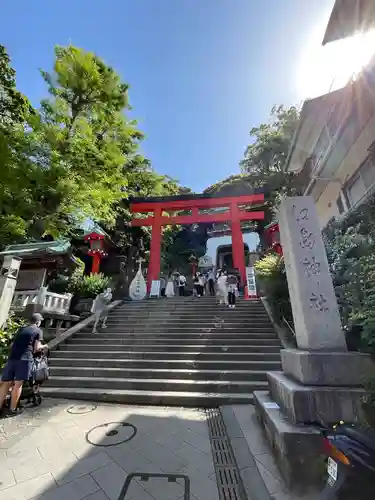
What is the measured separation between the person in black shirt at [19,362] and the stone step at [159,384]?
1.53 meters

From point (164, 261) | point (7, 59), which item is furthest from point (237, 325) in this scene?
point (164, 261)

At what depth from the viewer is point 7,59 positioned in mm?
10023

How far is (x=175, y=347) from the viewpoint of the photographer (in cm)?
721

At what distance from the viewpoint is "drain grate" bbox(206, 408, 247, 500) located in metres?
2.54

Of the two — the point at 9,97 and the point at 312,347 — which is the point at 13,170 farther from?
the point at 312,347

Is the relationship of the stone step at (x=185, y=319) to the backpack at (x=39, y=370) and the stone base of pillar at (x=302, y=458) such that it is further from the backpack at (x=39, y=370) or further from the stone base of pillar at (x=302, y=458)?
the stone base of pillar at (x=302, y=458)

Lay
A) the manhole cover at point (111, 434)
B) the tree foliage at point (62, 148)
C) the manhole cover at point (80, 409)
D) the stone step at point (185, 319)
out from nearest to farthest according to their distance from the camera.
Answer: the manhole cover at point (111, 434) → the manhole cover at point (80, 409) → the tree foliage at point (62, 148) → the stone step at point (185, 319)

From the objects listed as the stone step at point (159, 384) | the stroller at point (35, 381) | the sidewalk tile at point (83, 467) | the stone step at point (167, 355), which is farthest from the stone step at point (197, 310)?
the sidewalk tile at point (83, 467)

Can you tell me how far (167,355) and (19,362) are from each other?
3613mm

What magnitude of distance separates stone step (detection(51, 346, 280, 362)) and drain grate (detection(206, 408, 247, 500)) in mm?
2321

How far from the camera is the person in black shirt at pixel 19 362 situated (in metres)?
4.26

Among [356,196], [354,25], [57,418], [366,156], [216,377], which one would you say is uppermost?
[354,25]

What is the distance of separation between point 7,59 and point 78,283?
32.8 feet

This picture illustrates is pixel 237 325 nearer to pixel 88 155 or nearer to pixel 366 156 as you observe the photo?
pixel 366 156
